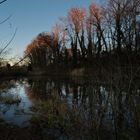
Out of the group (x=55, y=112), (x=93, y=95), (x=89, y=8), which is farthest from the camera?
(x=89, y=8)

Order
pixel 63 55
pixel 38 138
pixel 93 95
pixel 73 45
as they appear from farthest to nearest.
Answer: pixel 63 55, pixel 73 45, pixel 38 138, pixel 93 95

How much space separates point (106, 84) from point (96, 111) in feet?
2.08

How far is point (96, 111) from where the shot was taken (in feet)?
20.2

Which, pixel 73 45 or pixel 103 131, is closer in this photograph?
pixel 103 131

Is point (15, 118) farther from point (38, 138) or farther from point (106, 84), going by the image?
point (106, 84)

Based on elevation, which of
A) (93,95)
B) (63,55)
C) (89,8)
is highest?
(89,8)

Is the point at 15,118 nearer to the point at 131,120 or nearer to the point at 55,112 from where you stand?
the point at 55,112

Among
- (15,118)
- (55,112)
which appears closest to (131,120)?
(55,112)

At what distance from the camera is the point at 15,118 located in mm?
11391

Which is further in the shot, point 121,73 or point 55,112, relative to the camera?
point 55,112

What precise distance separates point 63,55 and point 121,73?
196 ft

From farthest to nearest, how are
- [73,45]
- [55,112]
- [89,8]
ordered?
[73,45] < [89,8] < [55,112]

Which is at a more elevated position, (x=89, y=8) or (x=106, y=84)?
(x=89, y=8)

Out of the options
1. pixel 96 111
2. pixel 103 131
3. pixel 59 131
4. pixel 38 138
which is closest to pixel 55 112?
pixel 59 131
